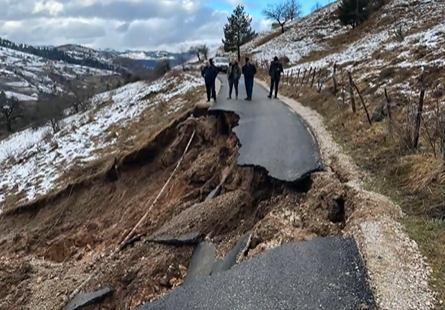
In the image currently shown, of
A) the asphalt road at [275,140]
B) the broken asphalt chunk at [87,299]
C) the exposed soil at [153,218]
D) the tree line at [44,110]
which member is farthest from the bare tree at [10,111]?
the broken asphalt chunk at [87,299]

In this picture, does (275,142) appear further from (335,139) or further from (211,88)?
(211,88)

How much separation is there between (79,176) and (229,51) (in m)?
48.7

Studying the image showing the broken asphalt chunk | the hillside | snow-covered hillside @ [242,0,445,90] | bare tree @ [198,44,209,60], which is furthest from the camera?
bare tree @ [198,44,209,60]

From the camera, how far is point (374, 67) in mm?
18562

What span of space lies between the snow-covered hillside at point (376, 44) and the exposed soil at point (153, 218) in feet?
22.7

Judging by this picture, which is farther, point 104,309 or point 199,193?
point 199,193

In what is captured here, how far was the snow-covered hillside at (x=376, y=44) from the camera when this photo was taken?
1625cm

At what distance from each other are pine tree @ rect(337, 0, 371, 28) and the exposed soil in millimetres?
33126

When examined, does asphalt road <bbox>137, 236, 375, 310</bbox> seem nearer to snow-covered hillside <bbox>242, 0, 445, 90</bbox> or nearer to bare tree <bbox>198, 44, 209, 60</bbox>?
snow-covered hillside <bbox>242, 0, 445, 90</bbox>

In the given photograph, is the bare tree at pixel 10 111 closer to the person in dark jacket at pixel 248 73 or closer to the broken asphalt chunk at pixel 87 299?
the person in dark jacket at pixel 248 73

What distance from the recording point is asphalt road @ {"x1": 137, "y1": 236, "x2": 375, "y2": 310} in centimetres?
435

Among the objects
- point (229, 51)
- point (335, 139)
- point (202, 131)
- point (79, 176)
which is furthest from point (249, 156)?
point (229, 51)

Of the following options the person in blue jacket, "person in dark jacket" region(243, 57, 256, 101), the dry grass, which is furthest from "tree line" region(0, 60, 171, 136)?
the dry grass

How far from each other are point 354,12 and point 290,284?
42515 millimetres
